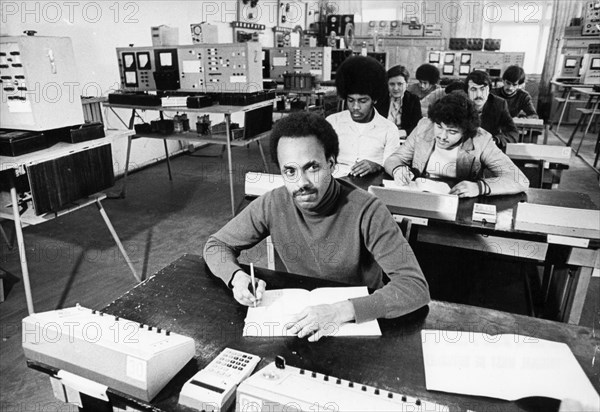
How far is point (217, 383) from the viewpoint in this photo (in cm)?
85

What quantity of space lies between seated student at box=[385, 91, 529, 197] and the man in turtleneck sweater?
2.98ft

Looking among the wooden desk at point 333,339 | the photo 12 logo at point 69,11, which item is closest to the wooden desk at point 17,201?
the wooden desk at point 333,339

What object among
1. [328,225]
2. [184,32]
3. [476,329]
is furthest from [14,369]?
[184,32]

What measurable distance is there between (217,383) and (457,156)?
1914 millimetres

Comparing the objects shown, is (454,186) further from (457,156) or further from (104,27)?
(104,27)

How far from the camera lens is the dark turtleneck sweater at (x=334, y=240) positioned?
1.24 metres

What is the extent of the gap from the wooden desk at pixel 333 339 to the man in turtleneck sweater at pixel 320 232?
0.19 ft

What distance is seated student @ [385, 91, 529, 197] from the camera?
6.93 feet

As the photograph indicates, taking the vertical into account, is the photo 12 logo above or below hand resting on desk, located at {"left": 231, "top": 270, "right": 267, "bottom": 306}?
above

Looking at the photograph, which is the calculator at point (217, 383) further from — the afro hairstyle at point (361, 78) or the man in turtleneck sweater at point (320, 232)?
the afro hairstyle at point (361, 78)

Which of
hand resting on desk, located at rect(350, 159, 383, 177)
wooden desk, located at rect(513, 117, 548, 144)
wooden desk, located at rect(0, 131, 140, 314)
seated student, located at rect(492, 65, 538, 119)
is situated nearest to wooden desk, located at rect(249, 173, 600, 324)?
hand resting on desk, located at rect(350, 159, 383, 177)

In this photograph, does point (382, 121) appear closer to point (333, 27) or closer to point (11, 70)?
point (11, 70)

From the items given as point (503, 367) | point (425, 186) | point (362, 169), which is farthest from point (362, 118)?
point (503, 367)

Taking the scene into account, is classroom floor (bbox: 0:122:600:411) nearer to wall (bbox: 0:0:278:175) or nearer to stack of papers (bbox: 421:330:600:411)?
wall (bbox: 0:0:278:175)
